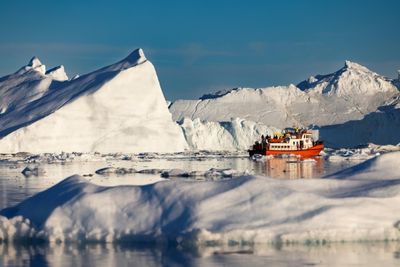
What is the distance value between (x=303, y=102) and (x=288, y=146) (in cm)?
3317

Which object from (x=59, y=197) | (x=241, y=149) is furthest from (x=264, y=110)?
(x=59, y=197)

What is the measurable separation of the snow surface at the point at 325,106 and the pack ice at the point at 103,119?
895 inches

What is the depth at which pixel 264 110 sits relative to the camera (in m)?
83.7

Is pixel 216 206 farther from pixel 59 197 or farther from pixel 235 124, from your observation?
pixel 235 124

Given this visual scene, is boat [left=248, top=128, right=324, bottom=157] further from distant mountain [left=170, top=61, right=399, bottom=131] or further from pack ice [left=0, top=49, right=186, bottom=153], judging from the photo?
distant mountain [left=170, top=61, right=399, bottom=131]

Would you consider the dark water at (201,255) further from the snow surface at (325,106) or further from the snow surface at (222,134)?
the snow surface at (325,106)

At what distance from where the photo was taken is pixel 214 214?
1173 centimetres

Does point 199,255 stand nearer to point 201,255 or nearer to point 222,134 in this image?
point 201,255

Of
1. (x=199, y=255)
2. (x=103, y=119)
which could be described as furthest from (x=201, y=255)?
(x=103, y=119)

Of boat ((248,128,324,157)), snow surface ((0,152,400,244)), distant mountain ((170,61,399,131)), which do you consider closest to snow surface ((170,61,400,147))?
distant mountain ((170,61,399,131))

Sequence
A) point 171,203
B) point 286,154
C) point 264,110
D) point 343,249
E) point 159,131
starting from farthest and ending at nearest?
point 264,110, point 159,131, point 286,154, point 171,203, point 343,249

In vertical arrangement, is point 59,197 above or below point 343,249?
above

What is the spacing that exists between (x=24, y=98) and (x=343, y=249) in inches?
2253

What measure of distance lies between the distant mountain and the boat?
79.4 feet
